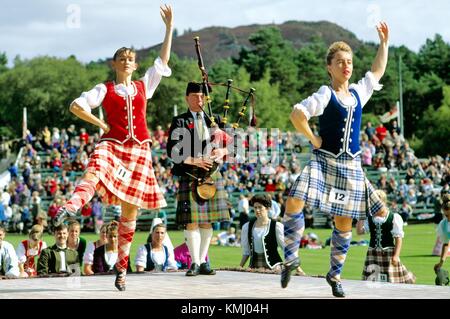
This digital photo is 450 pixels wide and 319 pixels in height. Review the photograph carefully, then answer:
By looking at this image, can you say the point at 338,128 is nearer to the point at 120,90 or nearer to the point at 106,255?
the point at 120,90

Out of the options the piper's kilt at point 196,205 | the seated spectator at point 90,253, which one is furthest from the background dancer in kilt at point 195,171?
the seated spectator at point 90,253

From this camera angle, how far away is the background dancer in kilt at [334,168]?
6.95 meters

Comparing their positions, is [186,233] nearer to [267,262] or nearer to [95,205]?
[267,262]

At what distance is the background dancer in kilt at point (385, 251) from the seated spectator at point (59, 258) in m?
3.27

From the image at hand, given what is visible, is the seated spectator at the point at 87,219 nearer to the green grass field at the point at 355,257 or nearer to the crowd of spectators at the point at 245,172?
the crowd of spectators at the point at 245,172

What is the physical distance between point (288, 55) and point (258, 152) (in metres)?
61.3

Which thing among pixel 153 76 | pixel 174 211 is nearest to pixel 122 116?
pixel 153 76

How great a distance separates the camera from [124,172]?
25.1ft

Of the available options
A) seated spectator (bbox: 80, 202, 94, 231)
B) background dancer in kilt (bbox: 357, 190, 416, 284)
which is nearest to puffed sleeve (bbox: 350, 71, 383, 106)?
background dancer in kilt (bbox: 357, 190, 416, 284)

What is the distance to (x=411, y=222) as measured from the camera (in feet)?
96.4

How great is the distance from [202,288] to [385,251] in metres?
3.13

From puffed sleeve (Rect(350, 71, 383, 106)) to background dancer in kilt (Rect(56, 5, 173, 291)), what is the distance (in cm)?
184

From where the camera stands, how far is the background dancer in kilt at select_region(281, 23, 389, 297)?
6.95 m

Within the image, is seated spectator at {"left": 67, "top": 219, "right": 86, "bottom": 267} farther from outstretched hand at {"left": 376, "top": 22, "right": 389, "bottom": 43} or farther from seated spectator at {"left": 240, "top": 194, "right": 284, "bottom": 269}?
outstretched hand at {"left": 376, "top": 22, "right": 389, "bottom": 43}
